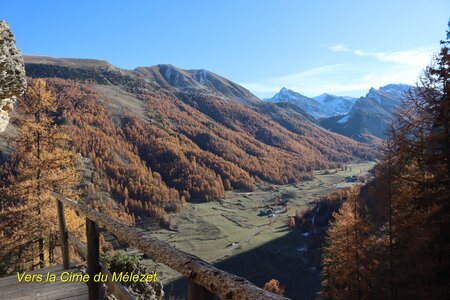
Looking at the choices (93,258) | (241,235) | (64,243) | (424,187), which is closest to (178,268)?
(93,258)

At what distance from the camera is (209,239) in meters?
108

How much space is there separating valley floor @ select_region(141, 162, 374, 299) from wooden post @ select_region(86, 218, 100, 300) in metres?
62.5

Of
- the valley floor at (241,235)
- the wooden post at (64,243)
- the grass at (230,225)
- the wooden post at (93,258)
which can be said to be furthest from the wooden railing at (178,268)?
the grass at (230,225)

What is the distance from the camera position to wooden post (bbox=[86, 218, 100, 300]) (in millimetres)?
3992

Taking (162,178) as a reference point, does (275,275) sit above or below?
below

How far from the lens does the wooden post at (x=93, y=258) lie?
3.99 meters

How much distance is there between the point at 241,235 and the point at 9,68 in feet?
353

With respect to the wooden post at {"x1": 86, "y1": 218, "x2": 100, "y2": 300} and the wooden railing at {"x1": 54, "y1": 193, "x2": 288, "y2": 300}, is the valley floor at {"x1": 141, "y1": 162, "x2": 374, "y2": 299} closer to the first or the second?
the wooden post at {"x1": 86, "y1": 218, "x2": 100, "y2": 300}

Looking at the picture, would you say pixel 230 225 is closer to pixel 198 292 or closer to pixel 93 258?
pixel 93 258

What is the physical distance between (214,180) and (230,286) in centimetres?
17095

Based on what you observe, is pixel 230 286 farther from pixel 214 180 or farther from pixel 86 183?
pixel 214 180

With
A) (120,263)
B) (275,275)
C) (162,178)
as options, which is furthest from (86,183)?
(120,263)

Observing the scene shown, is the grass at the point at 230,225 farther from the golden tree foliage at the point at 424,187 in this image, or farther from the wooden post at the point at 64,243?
the wooden post at the point at 64,243

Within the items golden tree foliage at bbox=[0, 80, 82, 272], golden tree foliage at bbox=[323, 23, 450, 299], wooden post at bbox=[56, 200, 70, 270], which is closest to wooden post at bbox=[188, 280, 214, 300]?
wooden post at bbox=[56, 200, 70, 270]
